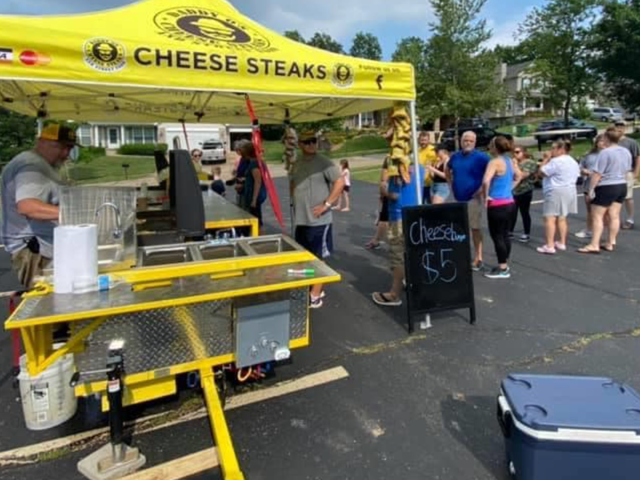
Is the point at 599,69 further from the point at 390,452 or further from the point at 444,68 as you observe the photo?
the point at 390,452

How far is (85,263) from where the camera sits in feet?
7.23

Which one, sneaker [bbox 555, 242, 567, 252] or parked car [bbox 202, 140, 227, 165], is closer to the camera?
sneaker [bbox 555, 242, 567, 252]

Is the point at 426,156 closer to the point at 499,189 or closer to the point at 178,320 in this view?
the point at 499,189

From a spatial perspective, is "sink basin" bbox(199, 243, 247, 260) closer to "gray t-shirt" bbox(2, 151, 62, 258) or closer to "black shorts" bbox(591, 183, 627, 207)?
"gray t-shirt" bbox(2, 151, 62, 258)

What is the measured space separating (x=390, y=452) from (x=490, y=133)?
27.6m

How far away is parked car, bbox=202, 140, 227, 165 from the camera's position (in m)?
27.4

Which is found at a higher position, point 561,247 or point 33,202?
point 33,202

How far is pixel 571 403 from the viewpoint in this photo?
193 cm

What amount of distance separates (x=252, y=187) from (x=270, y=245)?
3226mm

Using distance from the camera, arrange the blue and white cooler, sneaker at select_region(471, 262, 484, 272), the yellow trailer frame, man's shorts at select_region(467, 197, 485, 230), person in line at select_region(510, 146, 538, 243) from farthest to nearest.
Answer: person in line at select_region(510, 146, 538, 243), sneaker at select_region(471, 262, 484, 272), man's shorts at select_region(467, 197, 485, 230), the yellow trailer frame, the blue and white cooler

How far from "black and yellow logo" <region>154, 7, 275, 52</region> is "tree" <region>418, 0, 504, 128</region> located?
27394 millimetres

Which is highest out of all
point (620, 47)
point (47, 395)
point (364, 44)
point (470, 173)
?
point (364, 44)

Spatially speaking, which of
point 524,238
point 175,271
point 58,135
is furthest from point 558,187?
point 58,135

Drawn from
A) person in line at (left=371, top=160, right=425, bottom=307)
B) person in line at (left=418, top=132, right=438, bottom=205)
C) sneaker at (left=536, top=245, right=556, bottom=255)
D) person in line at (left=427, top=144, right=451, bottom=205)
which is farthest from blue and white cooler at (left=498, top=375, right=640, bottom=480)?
sneaker at (left=536, top=245, right=556, bottom=255)
